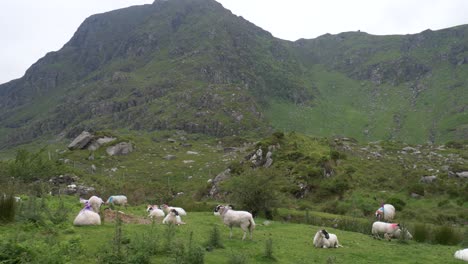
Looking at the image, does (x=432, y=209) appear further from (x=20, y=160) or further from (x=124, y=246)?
(x=20, y=160)

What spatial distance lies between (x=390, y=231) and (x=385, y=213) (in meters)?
9.27

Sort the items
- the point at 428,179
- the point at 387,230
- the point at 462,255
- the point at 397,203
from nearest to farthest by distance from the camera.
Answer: the point at 462,255
the point at 387,230
the point at 397,203
the point at 428,179

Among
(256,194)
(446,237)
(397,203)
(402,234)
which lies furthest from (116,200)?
(397,203)

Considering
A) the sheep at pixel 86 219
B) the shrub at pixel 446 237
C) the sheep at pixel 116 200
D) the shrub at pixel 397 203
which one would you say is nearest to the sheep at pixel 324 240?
the shrub at pixel 446 237

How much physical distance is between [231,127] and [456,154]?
352 ft

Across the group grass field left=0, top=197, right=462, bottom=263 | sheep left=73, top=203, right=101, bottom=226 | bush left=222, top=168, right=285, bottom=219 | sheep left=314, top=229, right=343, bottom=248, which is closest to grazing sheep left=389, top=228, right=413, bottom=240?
grass field left=0, top=197, right=462, bottom=263

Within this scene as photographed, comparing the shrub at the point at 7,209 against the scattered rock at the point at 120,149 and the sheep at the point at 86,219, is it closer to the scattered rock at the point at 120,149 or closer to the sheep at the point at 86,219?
the sheep at the point at 86,219

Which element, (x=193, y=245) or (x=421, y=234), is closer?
(x=193, y=245)

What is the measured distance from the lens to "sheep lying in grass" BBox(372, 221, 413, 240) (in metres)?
24.3

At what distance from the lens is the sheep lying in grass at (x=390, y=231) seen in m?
24.3

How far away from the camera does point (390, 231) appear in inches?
974

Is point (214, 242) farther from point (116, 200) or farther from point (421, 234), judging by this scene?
point (116, 200)

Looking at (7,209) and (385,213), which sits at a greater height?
(7,209)

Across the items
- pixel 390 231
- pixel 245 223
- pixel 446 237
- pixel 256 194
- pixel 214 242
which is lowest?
pixel 446 237
